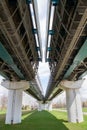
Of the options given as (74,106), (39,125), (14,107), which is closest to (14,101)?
(14,107)

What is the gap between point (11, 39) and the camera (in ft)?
30.6

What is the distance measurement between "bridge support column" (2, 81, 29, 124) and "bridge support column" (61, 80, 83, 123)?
5.01m

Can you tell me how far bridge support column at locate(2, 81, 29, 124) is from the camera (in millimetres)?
21356

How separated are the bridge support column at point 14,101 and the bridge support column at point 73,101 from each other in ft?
16.4

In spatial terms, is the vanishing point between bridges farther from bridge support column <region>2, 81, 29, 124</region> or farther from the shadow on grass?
the shadow on grass

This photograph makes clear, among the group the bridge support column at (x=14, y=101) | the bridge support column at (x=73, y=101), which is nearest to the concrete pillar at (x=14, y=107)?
the bridge support column at (x=14, y=101)

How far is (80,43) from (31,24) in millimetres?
3152

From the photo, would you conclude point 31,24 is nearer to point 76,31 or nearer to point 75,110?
point 76,31

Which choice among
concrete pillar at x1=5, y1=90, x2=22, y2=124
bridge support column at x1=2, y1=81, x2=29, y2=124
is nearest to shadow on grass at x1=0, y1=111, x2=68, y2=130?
concrete pillar at x1=5, y1=90, x2=22, y2=124

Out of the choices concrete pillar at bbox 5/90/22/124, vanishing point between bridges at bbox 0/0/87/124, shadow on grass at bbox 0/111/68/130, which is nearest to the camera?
vanishing point between bridges at bbox 0/0/87/124

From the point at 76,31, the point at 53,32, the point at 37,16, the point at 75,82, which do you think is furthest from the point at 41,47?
the point at 75,82

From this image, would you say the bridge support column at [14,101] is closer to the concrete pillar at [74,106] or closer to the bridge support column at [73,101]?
the bridge support column at [73,101]

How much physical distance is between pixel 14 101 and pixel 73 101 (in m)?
6.81

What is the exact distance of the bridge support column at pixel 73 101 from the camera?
20.7 metres
